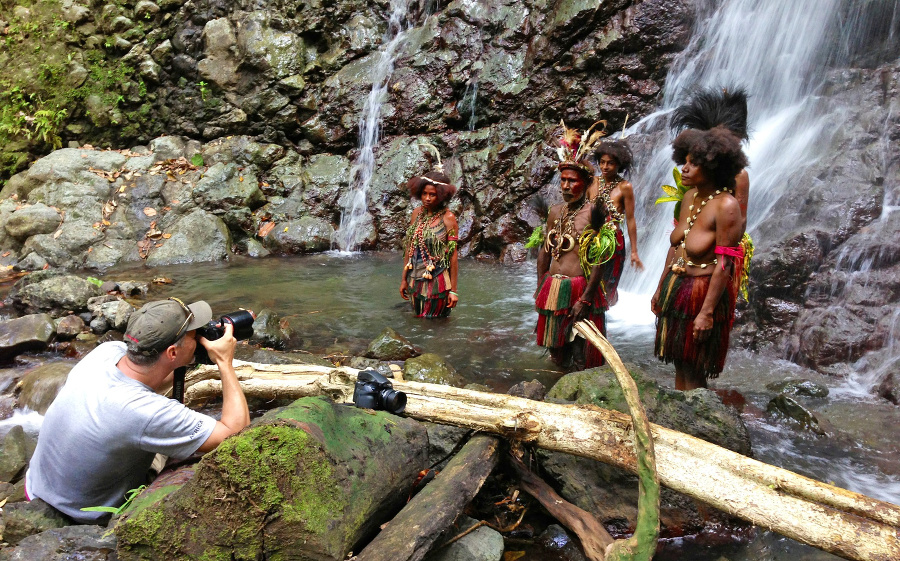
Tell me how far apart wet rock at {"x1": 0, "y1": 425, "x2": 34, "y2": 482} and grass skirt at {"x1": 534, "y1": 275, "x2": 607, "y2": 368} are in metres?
3.79

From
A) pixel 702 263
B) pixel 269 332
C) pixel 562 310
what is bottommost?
pixel 269 332

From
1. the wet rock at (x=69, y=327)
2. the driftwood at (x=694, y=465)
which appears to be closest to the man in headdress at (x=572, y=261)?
the driftwood at (x=694, y=465)

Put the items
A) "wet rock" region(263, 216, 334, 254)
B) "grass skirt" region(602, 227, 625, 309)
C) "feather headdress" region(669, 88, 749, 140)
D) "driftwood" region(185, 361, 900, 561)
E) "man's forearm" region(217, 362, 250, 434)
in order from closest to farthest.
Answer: "driftwood" region(185, 361, 900, 561), "man's forearm" region(217, 362, 250, 434), "feather headdress" region(669, 88, 749, 140), "grass skirt" region(602, 227, 625, 309), "wet rock" region(263, 216, 334, 254)

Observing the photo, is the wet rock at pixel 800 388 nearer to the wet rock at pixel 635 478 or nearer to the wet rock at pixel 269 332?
the wet rock at pixel 635 478

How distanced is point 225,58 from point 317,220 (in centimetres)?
506

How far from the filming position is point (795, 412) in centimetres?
399

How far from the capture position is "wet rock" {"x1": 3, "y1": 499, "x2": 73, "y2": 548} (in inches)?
81.9

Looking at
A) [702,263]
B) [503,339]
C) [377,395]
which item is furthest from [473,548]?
[503,339]

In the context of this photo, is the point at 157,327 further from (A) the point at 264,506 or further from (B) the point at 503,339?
(B) the point at 503,339

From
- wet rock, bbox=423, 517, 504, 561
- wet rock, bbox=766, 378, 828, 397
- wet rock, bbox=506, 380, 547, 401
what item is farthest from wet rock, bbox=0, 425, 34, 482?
wet rock, bbox=766, 378, 828, 397

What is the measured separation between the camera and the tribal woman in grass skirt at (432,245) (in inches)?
231

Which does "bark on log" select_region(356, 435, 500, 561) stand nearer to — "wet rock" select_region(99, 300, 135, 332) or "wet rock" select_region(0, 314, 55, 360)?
"wet rock" select_region(99, 300, 135, 332)

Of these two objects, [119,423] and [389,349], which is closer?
[119,423]

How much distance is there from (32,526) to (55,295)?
5574 millimetres
